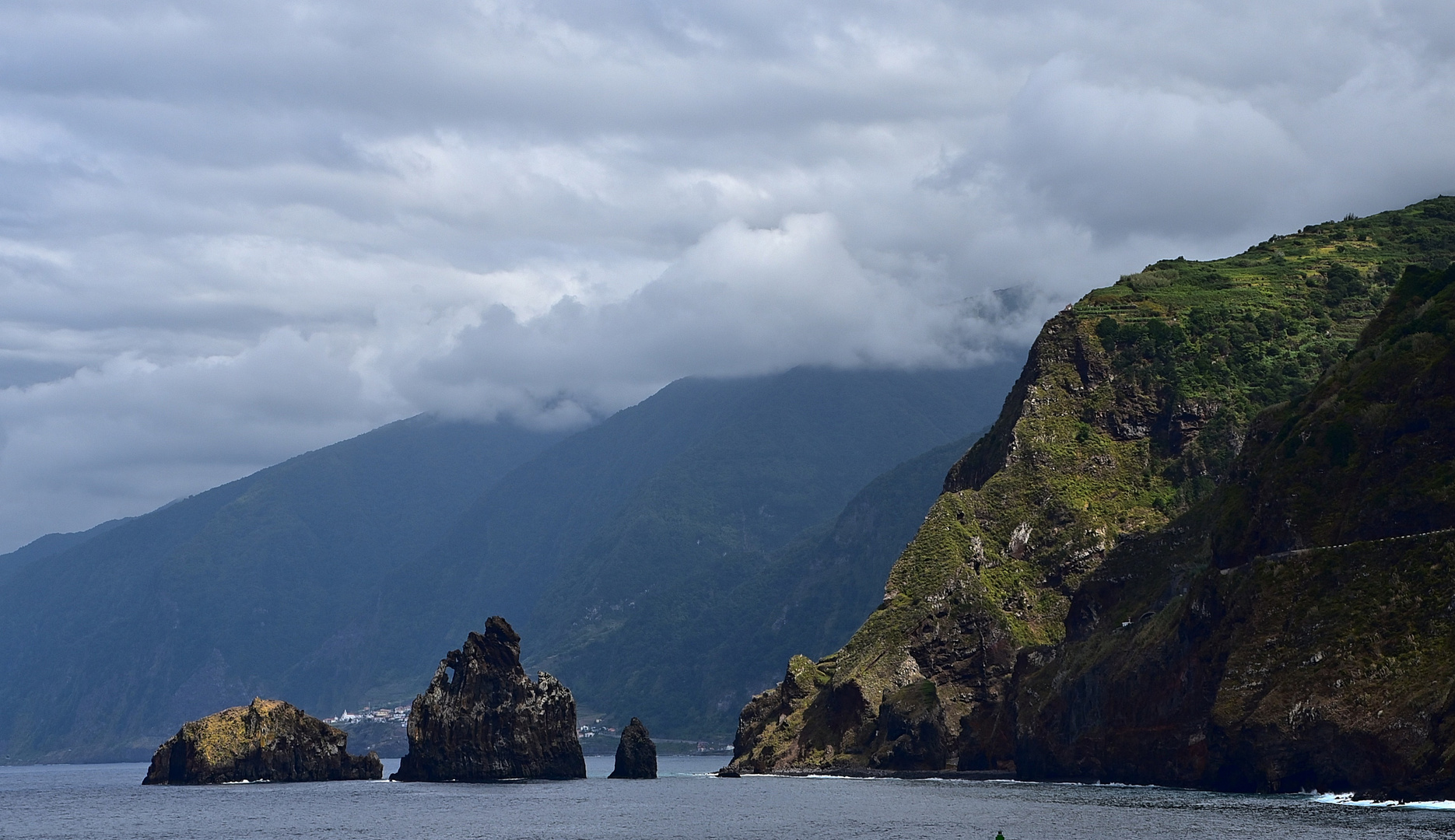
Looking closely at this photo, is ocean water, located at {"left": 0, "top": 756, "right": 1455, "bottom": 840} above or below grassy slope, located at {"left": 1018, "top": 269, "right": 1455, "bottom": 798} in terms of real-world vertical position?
below

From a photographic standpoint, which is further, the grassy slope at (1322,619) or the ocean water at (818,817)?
the grassy slope at (1322,619)

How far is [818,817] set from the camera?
154 meters

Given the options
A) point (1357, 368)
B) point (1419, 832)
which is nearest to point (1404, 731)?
point (1419, 832)

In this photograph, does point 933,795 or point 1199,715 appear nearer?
point 1199,715

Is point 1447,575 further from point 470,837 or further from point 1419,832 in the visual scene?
point 470,837

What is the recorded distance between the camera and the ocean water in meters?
121

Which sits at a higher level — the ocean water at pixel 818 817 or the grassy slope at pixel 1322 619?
the grassy slope at pixel 1322 619

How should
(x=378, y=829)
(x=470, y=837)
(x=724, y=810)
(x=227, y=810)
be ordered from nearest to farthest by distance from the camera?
(x=470, y=837) → (x=378, y=829) → (x=724, y=810) → (x=227, y=810)

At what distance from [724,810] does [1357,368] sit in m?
81.8

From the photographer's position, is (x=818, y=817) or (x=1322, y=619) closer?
(x=1322, y=619)

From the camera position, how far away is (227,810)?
610 ft

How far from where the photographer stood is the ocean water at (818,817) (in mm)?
120938

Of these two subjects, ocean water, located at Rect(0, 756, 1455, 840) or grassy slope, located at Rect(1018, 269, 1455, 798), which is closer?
ocean water, located at Rect(0, 756, 1455, 840)

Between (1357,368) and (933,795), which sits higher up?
(1357,368)
